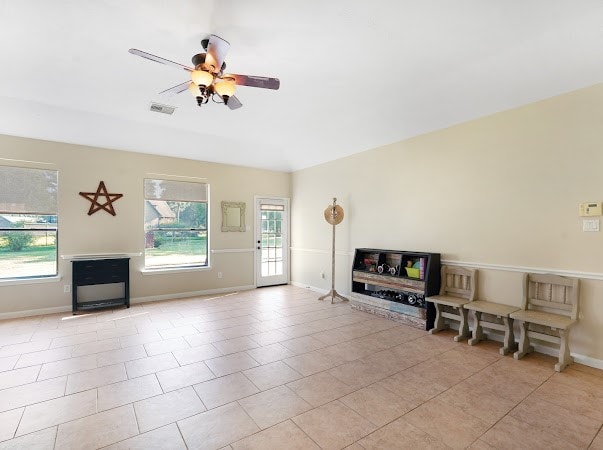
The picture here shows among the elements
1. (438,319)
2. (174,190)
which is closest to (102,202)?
Answer: (174,190)

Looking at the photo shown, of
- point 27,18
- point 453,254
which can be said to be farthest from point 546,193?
point 27,18

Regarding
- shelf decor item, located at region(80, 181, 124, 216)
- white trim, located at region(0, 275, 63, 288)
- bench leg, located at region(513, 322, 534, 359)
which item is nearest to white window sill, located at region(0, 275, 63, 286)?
white trim, located at region(0, 275, 63, 288)

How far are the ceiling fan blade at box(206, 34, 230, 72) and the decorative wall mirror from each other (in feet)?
13.0

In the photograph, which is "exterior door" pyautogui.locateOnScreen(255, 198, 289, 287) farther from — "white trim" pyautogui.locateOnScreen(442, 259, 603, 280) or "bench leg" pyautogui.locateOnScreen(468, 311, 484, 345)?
"bench leg" pyautogui.locateOnScreen(468, 311, 484, 345)

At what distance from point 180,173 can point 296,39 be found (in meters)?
3.93

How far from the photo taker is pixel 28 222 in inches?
185

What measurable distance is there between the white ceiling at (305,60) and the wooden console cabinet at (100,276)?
1.96 m

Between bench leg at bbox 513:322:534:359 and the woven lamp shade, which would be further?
the woven lamp shade

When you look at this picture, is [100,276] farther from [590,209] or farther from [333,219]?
[590,209]

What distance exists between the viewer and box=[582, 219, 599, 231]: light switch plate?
9.81 ft

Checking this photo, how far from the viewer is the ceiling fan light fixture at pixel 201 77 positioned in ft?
7.97

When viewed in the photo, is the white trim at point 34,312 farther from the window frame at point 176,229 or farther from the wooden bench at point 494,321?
the wooden bench at point 494,321

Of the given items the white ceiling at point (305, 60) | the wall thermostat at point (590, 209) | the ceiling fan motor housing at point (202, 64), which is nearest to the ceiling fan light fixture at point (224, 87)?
the ceiling fan motor housing at point (202, 64)

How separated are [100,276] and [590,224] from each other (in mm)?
6315
